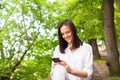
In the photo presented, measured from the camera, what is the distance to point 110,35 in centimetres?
1499

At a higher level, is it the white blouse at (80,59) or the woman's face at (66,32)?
the woman's face at (66,32)

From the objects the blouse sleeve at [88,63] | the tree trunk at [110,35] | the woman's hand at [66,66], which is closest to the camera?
the woman's hand at [66,66]

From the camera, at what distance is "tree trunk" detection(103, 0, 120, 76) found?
→ 14805 mm

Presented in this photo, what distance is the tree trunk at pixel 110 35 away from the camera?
14805mm

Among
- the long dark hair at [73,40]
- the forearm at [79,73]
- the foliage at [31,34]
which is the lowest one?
the foliage at [31,34]

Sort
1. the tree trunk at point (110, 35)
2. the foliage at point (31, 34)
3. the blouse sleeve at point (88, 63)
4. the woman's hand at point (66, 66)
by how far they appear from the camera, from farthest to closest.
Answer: the foliage at point (31, 34), the tree trunk at point (110, 35), the blouse sleeve at point (88, 63), the woman's hand at point (66, 66)

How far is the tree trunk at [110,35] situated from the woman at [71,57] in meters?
10.6

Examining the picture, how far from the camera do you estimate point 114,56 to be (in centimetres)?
1495

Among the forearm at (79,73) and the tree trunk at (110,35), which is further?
the tree trunk at (110,35)

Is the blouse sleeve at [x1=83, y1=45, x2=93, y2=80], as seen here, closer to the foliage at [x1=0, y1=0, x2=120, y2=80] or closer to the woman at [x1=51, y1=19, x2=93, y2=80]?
the woman at [x1=51, y1=19, x2=93, y2=80]

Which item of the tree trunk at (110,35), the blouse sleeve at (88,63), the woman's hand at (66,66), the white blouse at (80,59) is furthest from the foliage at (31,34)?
the woman's hand at (66,66)

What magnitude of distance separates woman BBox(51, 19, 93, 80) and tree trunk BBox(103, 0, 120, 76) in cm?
1065

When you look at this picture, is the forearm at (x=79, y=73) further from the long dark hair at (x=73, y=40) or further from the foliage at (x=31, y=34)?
the foliage at (x=31, y=34)

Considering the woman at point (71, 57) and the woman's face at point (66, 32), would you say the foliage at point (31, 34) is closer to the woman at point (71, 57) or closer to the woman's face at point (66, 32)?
the woman at point (71, 57)
